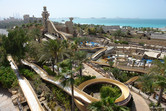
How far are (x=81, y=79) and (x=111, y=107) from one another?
9.93 m

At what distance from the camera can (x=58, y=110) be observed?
46.8 feet

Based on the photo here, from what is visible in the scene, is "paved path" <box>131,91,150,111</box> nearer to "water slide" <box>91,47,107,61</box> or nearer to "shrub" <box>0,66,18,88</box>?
"shrub" <box>0,66,18,88</box>

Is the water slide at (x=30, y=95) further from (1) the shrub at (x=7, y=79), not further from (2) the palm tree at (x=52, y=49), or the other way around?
(2) the palm tree at (x=52, y=49)

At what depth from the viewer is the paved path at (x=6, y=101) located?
1580 centimetres

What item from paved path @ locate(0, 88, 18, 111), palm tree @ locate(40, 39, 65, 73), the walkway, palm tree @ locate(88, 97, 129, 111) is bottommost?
paved path @ locate(0, 88, 18, 111)

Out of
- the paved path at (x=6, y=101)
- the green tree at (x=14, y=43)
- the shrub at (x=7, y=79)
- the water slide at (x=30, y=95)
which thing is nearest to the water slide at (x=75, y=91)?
the water slide at (x=30, y=95)

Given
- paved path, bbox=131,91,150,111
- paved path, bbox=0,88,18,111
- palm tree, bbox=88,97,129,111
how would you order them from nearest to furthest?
palm tree, bbox=88,97,129,111 < paved path, bbox=131,91,150,111 < paved path, bbox=0,88,18,111

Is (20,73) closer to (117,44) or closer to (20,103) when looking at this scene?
(20,103)

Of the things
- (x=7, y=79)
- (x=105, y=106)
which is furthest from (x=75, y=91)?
(x=7, y=79)

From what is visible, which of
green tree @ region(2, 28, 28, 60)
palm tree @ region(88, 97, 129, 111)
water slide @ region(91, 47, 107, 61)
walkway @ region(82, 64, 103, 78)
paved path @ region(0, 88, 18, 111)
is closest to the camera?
palm tree @ region(88, 97, 129, 111)

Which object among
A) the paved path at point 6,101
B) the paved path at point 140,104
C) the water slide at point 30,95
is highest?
the water slide at point 30,95

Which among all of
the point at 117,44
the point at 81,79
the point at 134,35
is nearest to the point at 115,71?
the point at 81,79

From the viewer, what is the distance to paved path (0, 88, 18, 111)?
15.8 metres

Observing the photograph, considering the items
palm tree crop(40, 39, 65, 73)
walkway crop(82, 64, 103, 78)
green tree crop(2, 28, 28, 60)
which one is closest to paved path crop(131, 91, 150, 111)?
walkway crop(82, 64, 103, 78)
